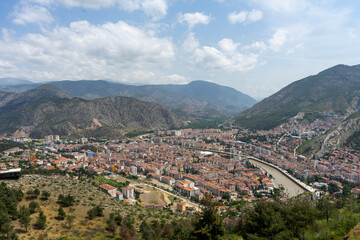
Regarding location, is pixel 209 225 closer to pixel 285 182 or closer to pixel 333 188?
pixel 333 188

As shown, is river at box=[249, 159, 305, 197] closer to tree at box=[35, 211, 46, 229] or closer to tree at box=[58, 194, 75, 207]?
tree at box=[58, 194, 75, 207]

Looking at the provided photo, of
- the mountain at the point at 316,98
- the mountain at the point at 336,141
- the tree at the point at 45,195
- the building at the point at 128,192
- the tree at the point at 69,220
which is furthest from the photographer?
the mountain at the point at 316,98

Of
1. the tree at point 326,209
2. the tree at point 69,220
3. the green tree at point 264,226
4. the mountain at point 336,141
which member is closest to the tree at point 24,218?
the tree at point 69,220

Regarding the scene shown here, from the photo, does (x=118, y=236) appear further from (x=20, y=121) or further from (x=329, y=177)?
(x=20, y=121)

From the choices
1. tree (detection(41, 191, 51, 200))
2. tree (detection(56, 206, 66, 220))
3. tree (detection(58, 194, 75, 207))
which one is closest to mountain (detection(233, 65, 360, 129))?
tree (detection(58, 194, 75, 207))

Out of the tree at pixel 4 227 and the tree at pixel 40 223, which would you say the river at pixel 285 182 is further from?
the tree at pixel 4 227

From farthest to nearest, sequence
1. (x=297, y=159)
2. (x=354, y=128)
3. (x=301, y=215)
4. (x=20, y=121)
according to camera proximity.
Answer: (x=20, y=121)
(x=354, y=128)
(x=297, y=159)
(x=301, y=215)

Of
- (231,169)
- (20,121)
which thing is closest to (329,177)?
(231,169)
